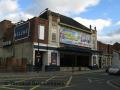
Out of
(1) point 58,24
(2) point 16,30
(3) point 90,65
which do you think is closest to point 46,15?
(1) point 58,24

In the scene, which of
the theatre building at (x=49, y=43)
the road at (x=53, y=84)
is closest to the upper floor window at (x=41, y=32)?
the theatre building at (x=49, y=43)

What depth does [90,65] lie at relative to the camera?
220ft

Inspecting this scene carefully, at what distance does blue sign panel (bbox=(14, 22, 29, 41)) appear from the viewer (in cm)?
5509

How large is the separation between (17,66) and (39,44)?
5.77 m

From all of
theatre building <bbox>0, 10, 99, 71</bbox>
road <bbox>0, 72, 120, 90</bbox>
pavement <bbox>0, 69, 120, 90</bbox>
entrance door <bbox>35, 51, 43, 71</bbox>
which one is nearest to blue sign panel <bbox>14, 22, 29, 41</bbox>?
theatre building <bbox>0, 10, 99, 71</bbox>

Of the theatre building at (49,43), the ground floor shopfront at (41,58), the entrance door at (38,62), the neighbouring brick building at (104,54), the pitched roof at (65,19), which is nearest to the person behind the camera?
the ground floor shopfront at (41,58)

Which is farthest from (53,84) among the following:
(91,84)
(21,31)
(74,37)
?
(74,37)

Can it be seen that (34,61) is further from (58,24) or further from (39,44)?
(58,24)

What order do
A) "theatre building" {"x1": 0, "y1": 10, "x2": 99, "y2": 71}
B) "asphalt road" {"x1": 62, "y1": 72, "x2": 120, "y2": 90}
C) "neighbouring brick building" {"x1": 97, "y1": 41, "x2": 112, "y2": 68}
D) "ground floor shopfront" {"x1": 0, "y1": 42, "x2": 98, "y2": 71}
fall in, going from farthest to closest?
"neighbouring brick building" {"x1": 97, "y1": 41, "x2": 112, "y2": 68} → "theatre building" {"x1": 0, "y1": 10, "x2": 99, "y2": 71} → "ground floor shopfront" {"x1": 0, "y1": 42, "x2": 98, "y2": 71} → "asphalt road" {"x1": 62, "y1": 72, "x2": 120, "y2": 90}

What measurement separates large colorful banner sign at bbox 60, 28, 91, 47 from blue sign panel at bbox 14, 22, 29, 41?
7317mm

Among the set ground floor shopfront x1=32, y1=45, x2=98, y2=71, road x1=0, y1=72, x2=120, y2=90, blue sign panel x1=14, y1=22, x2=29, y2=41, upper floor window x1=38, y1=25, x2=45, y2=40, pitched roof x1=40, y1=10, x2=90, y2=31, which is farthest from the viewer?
pitched roof x1=40, y1=10, x2=90, y2=31

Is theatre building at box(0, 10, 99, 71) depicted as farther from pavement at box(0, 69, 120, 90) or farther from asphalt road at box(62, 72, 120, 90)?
asphalt road at box(62, 72, 120, 90)

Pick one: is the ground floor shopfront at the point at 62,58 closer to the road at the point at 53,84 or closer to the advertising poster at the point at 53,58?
the advertising poster at the point at 53,58

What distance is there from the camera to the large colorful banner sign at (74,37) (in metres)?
58.8
